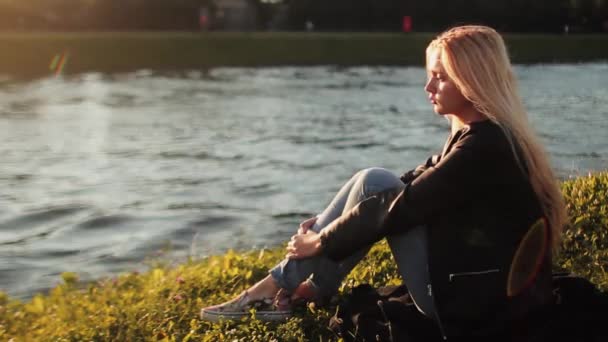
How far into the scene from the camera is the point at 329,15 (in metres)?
58.2

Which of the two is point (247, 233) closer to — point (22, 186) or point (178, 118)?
point (22, 186)

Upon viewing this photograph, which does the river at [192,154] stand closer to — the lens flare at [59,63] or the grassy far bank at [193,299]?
the grassy far bank at [193,299]

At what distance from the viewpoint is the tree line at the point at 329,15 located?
50281 millimetres

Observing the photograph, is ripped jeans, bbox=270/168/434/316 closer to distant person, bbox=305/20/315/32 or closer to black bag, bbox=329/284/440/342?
black bag, bbox=329/284/440/342

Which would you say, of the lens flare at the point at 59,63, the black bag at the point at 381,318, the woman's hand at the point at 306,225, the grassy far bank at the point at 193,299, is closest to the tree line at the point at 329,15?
the lens flare at the point at 59,63

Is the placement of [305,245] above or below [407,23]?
above

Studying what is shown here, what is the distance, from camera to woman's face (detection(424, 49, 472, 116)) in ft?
12.6

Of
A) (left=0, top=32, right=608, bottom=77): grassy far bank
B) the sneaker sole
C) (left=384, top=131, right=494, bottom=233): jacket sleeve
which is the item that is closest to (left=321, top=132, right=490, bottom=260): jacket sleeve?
(left=384, top=131, right=494, bottom=233): jacket sleeve

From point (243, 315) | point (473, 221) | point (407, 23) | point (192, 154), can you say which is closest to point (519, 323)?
point (473, 221)

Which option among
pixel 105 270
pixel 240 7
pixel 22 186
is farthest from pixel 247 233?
pixel 240 7

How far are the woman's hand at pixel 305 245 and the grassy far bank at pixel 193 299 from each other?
1.55 ft

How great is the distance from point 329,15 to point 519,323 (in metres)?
55.4

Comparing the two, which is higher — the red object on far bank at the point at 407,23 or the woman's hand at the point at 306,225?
the woman's hand at the point at 306,225

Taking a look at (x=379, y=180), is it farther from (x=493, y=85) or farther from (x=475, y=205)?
(x=493, y=85)
